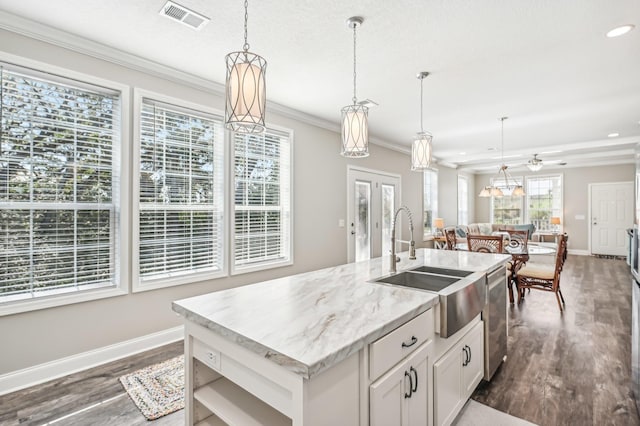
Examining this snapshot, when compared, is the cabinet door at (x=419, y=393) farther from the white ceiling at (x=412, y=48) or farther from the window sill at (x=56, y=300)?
the window sill at (x=56, y=300)

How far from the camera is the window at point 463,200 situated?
9.70 meters

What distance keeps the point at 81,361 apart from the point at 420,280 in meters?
2.75

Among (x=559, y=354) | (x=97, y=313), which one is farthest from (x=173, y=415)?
(x=559, y=354)

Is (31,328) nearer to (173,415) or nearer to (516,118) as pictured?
(173,415)

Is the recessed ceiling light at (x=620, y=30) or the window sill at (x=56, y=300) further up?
the recessed ceiling light at (x=620, y=30)

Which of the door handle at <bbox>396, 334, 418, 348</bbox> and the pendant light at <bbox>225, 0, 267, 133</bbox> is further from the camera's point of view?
the pendant light at <bbox>225, 0, 267, 133</bbox>

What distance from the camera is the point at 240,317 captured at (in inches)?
50.6

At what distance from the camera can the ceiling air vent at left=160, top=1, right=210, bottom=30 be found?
6.89ft

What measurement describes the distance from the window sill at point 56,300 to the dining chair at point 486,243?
13.5 ft

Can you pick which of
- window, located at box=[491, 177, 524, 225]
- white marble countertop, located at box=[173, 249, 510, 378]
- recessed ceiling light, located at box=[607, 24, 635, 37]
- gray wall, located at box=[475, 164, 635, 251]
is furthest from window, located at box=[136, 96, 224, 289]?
gray wall, located at box=[475, 164, 635, 251]

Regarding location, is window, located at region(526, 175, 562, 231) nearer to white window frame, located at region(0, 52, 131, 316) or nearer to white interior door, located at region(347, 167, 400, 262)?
white interior door, located at region(347, 167, 400, 262)

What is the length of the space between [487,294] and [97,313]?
10.1 ft

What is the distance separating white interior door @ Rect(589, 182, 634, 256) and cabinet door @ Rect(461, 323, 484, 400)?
9159 mm

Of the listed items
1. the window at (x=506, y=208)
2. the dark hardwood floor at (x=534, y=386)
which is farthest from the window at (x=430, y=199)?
the dark hardwood floor at (x=534, y=386)
